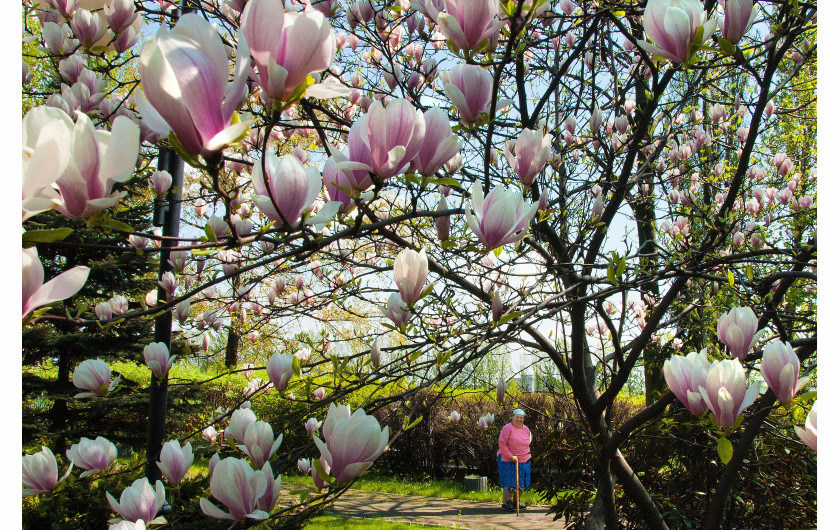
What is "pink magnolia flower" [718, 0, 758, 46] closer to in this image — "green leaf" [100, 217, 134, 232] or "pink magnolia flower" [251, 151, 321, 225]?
"pink magnolia flower" [251, 151, 321, 225]

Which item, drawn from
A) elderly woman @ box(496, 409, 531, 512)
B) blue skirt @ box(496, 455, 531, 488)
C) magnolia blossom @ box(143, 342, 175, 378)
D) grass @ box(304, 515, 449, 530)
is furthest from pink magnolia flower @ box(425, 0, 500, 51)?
blue skirt @ box(496, 455, 531, 488)

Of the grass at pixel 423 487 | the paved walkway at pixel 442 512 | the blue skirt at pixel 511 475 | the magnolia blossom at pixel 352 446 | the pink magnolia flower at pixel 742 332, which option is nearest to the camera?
the magnolia blossom at pixel 352 446

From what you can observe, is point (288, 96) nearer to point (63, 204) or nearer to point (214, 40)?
point (214, 40)

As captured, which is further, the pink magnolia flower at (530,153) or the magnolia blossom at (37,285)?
the pink magnolia flower at (530,153)

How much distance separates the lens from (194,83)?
1.63ft

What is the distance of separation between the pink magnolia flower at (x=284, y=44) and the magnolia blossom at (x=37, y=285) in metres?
0.28

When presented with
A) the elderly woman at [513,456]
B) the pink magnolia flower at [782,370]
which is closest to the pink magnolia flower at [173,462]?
the pink magnolia flower at [782,370]

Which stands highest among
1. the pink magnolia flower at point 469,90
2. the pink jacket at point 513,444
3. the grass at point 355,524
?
the pink magnolia flower at point 469,90

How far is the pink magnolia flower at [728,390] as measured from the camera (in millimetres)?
903

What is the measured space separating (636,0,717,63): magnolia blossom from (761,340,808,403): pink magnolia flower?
574mm

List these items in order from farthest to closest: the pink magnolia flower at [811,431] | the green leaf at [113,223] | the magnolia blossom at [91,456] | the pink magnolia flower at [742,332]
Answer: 1. the magnolia blossom at [91,456]
2. the pink magnolia flower at [742,332]
3. the pink magnolia flower at [811,431]
4. the green leaf at [113,223]

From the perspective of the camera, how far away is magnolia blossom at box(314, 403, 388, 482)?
847mm

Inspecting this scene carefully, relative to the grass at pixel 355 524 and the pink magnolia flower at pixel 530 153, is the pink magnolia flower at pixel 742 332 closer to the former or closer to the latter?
the pink magnolia flower at pixel 530 153

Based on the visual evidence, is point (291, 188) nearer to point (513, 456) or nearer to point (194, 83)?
point (194, 83)
